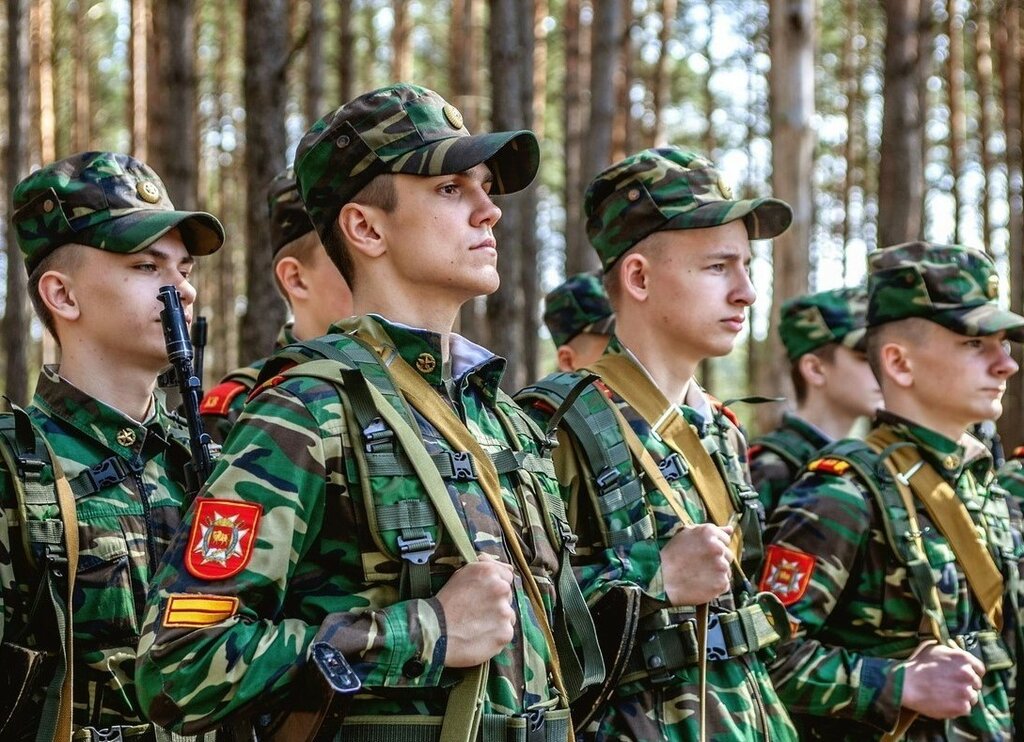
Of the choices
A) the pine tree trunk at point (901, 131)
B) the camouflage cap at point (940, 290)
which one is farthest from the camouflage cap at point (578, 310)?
the pine tree trunk at point (901, 131)

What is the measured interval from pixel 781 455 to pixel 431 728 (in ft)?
13.7

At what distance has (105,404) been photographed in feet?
12.2

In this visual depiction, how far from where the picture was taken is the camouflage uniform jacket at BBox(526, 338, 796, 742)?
3512mm

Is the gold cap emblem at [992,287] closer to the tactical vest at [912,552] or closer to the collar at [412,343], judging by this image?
the tactical vest at [912,552]

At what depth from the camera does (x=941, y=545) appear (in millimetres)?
4586

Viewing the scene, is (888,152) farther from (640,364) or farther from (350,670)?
(350,670)

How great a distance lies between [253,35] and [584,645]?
6.23 m

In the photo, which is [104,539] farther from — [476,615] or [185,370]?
[476,615]

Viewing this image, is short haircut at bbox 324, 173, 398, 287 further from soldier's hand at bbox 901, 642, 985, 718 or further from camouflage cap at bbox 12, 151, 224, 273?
soldier's hand at bbox 901, 642, 985, 718

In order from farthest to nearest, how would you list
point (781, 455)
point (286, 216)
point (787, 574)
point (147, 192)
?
point (781, 455), point (286, 216), point (787, 574), point (147, 192)

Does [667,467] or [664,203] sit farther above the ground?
[664,203]

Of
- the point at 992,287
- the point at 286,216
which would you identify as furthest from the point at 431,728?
the point at 992,287

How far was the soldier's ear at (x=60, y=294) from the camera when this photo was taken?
386 centimetres

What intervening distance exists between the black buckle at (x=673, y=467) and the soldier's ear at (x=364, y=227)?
4.05 feet
